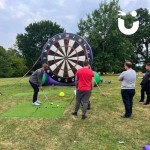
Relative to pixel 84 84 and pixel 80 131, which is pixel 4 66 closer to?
pixel 84 84

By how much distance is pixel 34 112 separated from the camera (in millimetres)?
9672

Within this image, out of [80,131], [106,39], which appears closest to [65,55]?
[80,131]

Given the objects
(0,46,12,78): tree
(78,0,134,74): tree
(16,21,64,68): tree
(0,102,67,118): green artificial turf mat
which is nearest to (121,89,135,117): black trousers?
(0,102,67,118): green artificial turf mat

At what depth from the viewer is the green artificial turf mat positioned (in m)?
9.20

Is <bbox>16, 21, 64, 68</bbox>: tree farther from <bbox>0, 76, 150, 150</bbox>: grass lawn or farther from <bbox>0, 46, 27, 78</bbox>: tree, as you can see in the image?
<bbox>0, 76, 150, 150</bbox>: grass lawn

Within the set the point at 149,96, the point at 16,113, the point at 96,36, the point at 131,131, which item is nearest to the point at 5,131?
the point at 16,113

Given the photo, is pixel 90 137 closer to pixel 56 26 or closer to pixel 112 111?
pixel 112 111

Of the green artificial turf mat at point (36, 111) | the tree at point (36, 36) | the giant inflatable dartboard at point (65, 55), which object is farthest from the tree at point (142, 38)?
the green artificial turf mat at point (36, 111)

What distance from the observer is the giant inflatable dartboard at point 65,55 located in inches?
628

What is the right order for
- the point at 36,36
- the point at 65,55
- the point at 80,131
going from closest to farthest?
the point at 80,131 < the point at 65,55 < the point at 36,36

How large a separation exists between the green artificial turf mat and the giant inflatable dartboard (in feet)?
16.2

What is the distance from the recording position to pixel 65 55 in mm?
16125

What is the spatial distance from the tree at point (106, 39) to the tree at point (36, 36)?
1208 centimetres

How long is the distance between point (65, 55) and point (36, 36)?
3199cm
